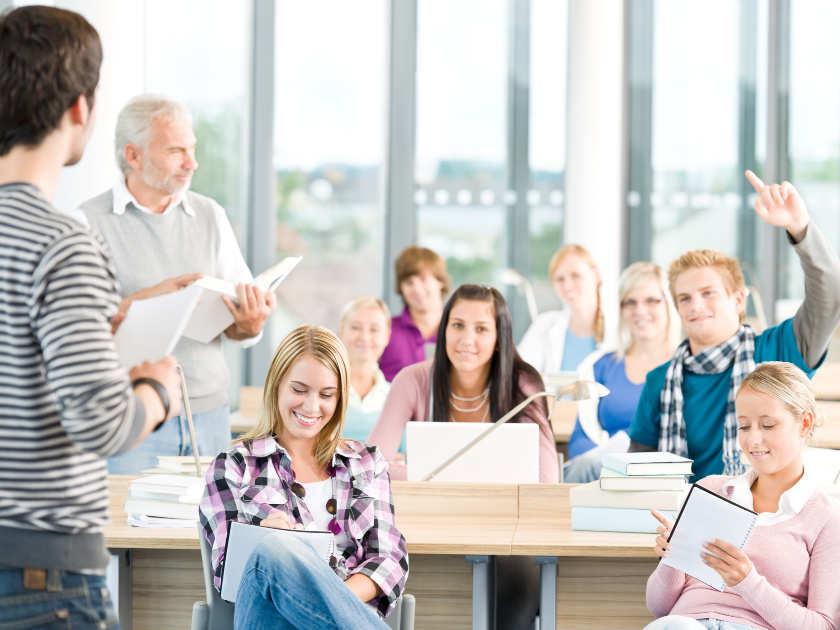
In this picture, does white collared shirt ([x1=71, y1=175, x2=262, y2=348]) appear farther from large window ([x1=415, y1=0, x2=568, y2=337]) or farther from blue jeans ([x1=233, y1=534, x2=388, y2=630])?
large window ([x1=415, y1=0, x2=568, y2=337])

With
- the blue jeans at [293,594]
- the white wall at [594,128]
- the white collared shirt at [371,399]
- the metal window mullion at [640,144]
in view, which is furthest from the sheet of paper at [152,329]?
the metal window mullion at [640,144]

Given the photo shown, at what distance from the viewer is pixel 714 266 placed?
9.53 ft

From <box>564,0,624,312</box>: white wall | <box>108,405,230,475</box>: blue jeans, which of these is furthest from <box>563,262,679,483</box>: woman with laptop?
<box>564,0,624,312</box>: white wall

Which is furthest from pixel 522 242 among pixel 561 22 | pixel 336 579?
pixel 336 579

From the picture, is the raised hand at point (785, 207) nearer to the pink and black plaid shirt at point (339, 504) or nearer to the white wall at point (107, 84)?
the pink and black plaid shirt at point (339, 504)

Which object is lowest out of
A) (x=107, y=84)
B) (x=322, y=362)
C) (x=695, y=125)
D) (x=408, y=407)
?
(x=408, y=407)

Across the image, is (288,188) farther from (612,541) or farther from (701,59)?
(612,541)

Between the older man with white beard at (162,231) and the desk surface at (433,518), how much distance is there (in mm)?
293

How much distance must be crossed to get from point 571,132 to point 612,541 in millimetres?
4233

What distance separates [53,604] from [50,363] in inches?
11.7

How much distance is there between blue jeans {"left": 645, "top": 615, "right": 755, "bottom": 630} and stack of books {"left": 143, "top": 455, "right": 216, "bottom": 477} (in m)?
1.22

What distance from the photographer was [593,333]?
4434 mm

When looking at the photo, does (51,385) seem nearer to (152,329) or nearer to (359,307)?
(152,329)

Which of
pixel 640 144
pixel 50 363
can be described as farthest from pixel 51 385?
pixel 640 144
